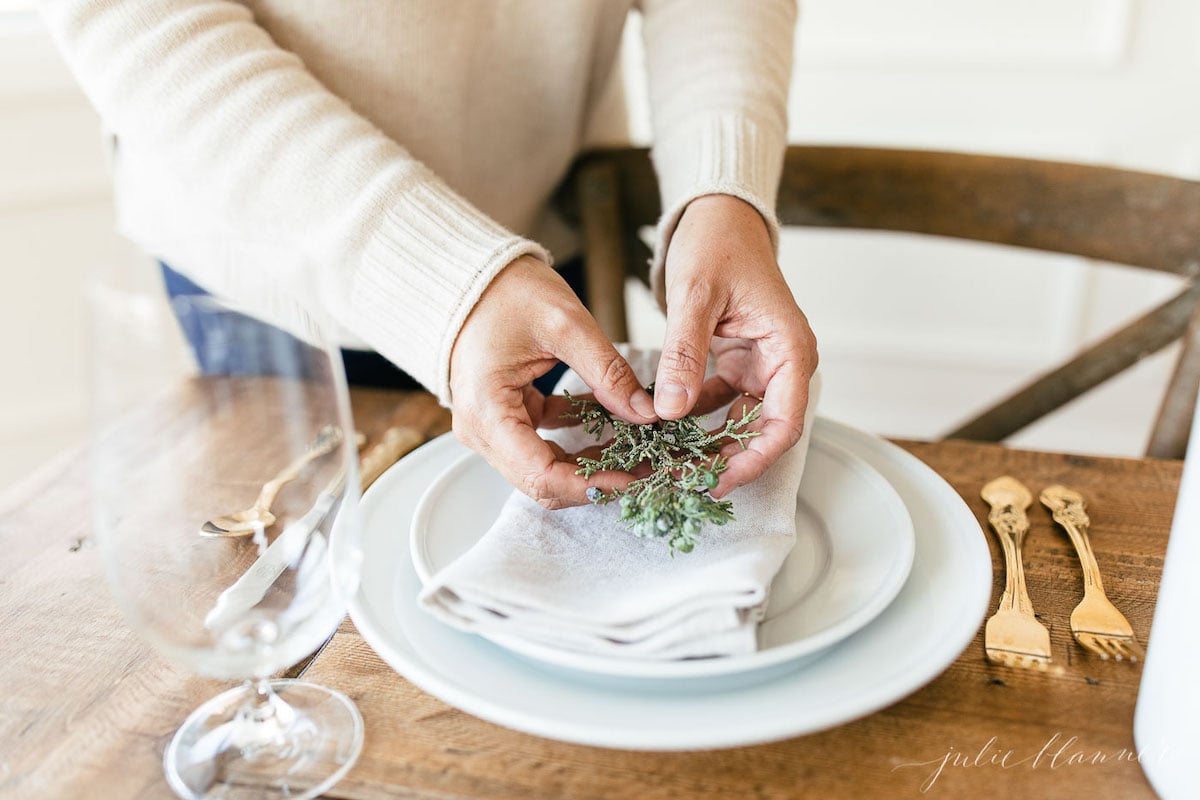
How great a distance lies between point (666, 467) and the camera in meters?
0.57

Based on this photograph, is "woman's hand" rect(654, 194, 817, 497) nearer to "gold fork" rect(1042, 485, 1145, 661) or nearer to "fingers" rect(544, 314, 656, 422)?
"fingers" rect(544, 314, 656, 422)

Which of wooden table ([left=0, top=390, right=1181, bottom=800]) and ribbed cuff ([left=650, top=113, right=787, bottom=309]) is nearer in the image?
wooden table ([left=0, top=390, right=1181, bottom=800])

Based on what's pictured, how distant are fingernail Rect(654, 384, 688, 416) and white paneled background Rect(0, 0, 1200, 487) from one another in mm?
1244

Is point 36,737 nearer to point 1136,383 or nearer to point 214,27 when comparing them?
point 214,27

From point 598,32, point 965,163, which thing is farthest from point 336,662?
point 965,163

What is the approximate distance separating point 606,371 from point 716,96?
0.38m

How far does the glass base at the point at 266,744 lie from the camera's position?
0.47 metres

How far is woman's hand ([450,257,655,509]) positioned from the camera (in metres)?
0.58

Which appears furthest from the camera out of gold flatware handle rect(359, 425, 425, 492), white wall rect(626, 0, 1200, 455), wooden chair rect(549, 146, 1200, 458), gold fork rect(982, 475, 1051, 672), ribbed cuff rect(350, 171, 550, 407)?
white wall rect(626, 0, 1200, 455)

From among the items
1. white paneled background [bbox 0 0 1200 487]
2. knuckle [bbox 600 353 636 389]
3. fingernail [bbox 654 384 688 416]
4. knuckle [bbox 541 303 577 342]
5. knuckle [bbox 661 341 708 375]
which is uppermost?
knuckle [bbox 541 303 577 342]

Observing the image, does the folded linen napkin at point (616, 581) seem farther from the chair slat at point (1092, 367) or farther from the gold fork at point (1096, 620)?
the chair slat at point (1092, 367)

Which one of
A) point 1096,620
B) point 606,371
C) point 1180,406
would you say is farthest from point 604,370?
point 1180,406

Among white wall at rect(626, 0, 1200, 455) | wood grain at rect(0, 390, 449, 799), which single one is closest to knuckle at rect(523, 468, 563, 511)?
wood grain at rect(0, 390, 449, 799)

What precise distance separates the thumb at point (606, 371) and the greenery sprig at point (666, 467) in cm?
2
